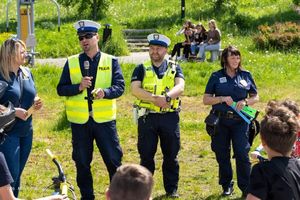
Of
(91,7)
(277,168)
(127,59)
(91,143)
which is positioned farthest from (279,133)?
(91,7)

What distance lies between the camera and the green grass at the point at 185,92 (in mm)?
8777

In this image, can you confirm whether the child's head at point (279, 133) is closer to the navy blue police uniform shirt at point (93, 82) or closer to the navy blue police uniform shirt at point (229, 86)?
the navy blue police uniform shirt at point (93, 82)

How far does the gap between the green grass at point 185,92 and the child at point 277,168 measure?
3515 mm

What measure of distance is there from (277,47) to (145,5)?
38.0 feet

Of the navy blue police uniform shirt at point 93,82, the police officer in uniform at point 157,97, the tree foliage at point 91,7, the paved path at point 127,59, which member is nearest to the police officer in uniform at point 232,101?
the police officer in uniform at point 157,97

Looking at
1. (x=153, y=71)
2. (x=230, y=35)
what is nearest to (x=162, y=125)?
(x=153, y=71)

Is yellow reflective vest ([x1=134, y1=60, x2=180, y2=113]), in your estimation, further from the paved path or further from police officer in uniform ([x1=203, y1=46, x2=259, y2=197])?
the paved path

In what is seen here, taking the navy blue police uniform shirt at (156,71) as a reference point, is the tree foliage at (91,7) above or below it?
above

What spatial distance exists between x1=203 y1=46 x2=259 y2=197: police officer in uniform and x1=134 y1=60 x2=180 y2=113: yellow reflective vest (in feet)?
1.66

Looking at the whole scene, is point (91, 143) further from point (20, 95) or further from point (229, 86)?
point (229, 86)

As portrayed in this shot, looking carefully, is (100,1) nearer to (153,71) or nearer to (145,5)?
(145,5)

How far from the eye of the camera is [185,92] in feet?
48.4

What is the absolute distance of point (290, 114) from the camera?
4531 mm

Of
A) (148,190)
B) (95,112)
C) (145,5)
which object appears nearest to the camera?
(148,190)
